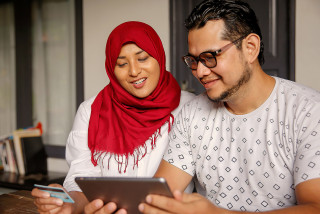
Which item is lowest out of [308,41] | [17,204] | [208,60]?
[17,204]

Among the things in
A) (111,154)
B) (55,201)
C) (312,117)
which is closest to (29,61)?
(111,154)

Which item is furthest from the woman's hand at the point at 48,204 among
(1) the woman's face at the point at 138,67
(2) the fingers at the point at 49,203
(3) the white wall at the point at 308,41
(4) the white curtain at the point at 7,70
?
(4) the white curtain at the point at 7,70

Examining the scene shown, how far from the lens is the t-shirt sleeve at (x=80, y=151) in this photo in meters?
1.61

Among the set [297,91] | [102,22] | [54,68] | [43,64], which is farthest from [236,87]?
[43,64]

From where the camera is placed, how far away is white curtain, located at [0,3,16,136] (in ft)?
12.0

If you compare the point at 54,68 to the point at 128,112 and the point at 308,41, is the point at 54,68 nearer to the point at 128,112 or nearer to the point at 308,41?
the point at 128,112

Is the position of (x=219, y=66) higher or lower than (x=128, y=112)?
higher

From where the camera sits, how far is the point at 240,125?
1302 millimetres

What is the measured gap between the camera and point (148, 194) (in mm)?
945

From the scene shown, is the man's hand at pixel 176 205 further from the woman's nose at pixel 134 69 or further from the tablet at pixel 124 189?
the woman's nose at pixel 134 69

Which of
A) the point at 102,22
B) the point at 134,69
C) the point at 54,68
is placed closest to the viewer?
the point at 134,69

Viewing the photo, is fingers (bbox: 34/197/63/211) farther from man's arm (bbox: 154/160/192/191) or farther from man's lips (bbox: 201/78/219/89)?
man's lips (bbox: 201/78/219/89)

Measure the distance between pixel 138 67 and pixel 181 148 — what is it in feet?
1.51

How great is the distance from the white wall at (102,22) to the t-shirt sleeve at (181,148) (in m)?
1.25
